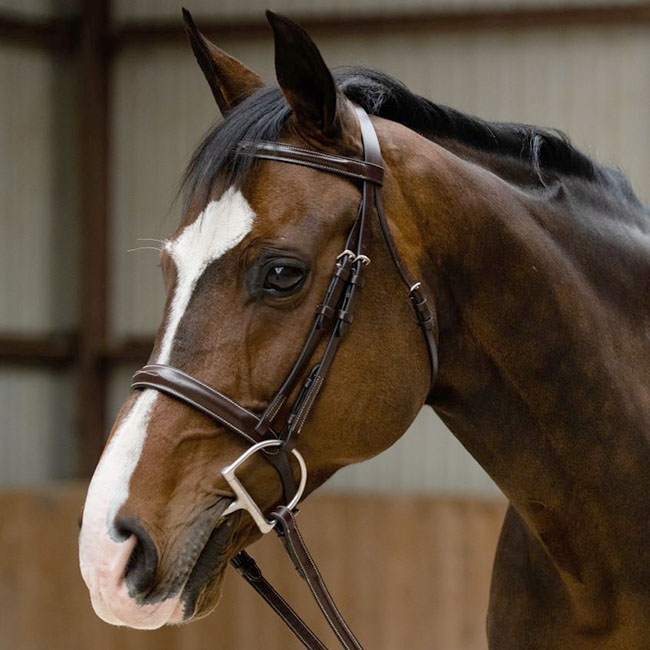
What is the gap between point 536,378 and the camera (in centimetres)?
162

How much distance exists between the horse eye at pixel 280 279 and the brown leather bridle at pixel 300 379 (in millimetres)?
52

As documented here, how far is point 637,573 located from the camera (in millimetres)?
1643

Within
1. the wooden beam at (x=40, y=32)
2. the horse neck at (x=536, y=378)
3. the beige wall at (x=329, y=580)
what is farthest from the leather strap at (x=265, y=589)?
the wooden beam at (x=40, y=32)

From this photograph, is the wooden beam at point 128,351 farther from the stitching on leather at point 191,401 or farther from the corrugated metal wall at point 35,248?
the stitching on leather at point 191,401

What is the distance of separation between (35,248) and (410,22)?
2.50 meters

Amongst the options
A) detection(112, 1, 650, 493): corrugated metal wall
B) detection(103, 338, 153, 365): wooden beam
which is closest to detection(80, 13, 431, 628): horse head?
detection(112, 1, 650, 493): corrugated metal wall

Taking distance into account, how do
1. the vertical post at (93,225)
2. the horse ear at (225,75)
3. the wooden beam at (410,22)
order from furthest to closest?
the vertical post at (93,225), the wooden beam at (410,22), the horse ear at (225,75)

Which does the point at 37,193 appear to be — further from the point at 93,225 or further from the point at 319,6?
the point at 319,6

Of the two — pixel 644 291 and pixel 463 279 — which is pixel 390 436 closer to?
pixel 463 279

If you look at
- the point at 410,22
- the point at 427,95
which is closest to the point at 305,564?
the point at 427,95

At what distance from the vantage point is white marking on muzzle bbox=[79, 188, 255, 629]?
1.29 meters

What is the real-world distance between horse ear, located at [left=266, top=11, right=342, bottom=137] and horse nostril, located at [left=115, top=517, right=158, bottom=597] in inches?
24.5

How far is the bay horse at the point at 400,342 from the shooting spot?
137 centimetres

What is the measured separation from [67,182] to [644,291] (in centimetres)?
489
